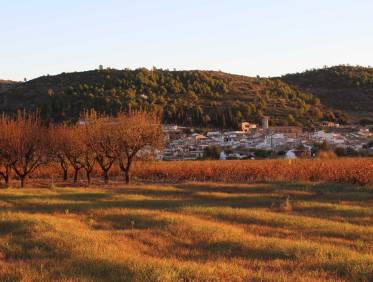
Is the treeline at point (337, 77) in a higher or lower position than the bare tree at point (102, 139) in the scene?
higher

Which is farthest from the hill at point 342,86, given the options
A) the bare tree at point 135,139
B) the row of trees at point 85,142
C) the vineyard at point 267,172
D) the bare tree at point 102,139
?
the bare tree at point 102,139

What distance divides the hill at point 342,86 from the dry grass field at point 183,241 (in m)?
75.6

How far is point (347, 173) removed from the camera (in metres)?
36.7

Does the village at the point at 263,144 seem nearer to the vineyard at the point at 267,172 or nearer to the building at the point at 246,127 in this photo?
the building at the point at 246,127

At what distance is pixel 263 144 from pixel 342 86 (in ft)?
160

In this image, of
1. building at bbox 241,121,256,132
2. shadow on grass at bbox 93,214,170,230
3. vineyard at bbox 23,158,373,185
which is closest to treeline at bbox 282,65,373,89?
building at bbox 241,121,256,132

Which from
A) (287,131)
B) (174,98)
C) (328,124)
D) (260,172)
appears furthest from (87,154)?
(174,98)

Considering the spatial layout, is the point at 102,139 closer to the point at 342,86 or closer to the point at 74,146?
the point at 74,146

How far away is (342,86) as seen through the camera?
11031cm

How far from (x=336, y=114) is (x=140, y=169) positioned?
53203 mm

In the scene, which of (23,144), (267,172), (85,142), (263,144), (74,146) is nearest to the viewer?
(267,172)

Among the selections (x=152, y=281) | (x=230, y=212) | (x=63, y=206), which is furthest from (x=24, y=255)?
(x=63, y=206)

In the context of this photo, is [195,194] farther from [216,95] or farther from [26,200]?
[216,95]

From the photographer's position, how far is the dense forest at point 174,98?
8512cm
